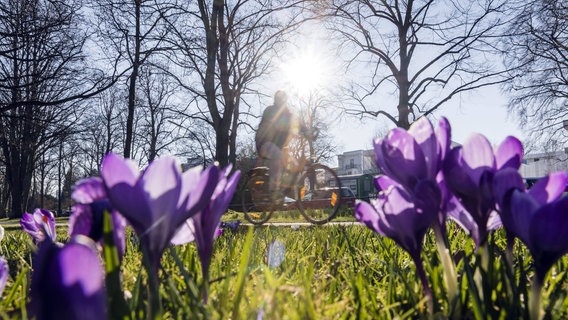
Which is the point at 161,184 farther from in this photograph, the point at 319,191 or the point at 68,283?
the point at 319,191

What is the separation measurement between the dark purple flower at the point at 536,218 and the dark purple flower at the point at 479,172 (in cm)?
4

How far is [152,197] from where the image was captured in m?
0.56

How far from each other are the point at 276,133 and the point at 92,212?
7.90 metres

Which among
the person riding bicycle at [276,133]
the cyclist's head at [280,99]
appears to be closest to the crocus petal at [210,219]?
the person riding bicycle at [276,133]

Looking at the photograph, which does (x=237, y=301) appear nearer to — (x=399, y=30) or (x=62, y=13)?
(x=62, y=13)

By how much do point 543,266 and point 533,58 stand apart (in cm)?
2087

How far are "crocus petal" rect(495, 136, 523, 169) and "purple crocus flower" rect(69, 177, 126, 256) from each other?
0.67 metres

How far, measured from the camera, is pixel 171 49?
14.2 meters

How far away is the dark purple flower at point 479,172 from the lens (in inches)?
29.6

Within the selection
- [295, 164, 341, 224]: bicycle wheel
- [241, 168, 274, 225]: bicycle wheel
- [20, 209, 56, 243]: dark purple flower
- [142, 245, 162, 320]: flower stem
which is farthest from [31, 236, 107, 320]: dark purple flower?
[241, 168, 274, 225]: bicycle wheel

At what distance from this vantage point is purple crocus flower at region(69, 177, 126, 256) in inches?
25.6

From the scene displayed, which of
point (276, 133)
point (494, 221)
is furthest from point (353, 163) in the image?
point (494, 221)

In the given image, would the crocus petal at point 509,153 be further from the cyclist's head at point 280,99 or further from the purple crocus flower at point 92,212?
the cyclist's head at point 280,99

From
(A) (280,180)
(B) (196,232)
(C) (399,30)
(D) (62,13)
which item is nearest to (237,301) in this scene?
(B) (196,232)
